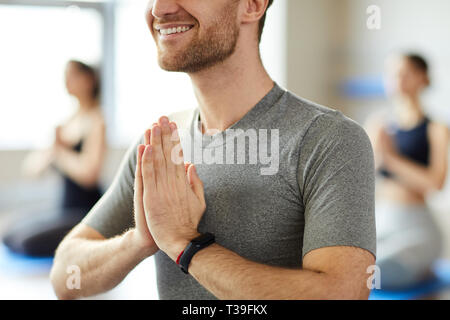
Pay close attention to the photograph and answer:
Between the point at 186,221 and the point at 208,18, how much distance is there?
0.34 meters

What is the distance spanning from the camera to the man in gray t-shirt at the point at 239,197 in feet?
2.50

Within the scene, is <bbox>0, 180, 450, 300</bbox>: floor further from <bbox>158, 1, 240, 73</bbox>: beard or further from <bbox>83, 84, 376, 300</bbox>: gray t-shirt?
<bbox>158, 1, 240, 73</bbox>: beard

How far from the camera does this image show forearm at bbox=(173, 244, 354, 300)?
2.40ft

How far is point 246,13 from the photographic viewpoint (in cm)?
96

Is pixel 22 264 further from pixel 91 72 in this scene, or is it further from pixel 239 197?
pixel 239 197

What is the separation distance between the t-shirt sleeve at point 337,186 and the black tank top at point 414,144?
1.75m

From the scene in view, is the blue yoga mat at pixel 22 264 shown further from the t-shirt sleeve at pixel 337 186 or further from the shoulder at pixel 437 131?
the t-shirt sleeve at pixel 337 186

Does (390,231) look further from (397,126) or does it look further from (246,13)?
(246,13)

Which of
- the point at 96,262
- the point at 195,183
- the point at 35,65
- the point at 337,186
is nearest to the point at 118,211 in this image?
the point at 96,262

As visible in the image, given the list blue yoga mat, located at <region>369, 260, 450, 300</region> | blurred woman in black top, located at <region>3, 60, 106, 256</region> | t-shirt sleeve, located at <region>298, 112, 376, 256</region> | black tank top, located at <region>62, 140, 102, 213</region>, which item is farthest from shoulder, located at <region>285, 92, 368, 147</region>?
black tank top, located at <region>62, 140, 102, 213</region>

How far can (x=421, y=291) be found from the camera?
7.30ft

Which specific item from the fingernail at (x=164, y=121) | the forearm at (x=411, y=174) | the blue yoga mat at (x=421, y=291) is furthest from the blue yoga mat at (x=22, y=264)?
the fingernail at (x=164, y=121)

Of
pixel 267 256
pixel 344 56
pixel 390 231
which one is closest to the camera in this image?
pixel 267 256
